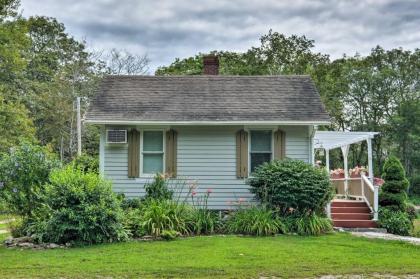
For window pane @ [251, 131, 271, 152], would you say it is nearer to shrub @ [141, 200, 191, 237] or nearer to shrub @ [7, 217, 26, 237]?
shrub @ [141, 200, 191, 237]

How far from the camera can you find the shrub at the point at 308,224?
11062 mm

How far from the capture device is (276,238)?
10398mm

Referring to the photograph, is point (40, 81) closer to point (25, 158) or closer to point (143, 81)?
point (143, 81)

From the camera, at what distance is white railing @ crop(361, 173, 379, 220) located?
42.8 feet

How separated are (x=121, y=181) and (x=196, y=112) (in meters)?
2.78

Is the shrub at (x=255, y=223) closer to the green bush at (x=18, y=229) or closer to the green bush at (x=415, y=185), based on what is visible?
the green bush at (x=18, y=229)

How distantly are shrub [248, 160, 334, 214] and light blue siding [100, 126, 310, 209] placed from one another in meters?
1.06

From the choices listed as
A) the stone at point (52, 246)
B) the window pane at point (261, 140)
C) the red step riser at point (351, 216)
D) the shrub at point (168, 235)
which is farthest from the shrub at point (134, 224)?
the red step riser at point (351, 216)

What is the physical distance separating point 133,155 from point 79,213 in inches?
127

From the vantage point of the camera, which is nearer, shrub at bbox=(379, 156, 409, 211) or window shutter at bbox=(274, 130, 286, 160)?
window shutter at bbox=(274, 130, 286, 160)

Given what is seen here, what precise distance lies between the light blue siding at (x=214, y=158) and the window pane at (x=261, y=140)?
1.61 feet

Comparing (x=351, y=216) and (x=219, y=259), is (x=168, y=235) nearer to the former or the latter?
(x=219, y=259)

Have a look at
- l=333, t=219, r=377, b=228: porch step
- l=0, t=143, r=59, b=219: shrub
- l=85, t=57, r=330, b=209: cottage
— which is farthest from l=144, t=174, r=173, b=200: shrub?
l=333, t=219, r=377, b=228: porch step

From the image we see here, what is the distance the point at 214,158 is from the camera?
1282 centimetres
